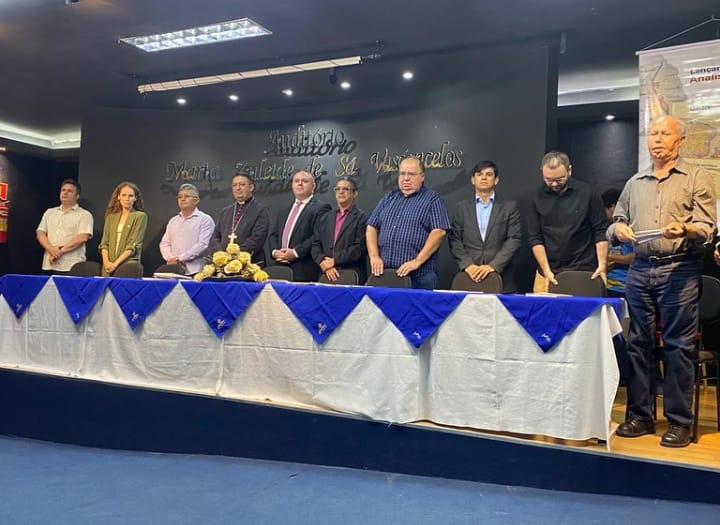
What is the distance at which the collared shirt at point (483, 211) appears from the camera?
4.25 m

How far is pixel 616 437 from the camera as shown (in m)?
2.77

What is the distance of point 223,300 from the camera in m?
3.22

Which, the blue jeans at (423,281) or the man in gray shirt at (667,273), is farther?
the blue jeans at (423,281)

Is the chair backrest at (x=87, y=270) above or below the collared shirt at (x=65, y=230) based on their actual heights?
below

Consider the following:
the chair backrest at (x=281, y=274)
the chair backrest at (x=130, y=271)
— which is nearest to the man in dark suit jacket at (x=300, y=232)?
the chair backrest at (x=281, y=274)

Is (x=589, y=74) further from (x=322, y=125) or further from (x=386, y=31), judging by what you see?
(x=322, y=125)

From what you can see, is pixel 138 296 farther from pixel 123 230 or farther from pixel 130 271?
pixel 123 230

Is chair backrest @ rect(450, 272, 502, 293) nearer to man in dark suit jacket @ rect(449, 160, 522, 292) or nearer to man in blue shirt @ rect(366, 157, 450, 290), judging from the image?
man in dark suit jacket @ rect(449, 160, 522, 292)

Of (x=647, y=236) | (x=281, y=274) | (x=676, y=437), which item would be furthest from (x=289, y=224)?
(x=676, y=437)

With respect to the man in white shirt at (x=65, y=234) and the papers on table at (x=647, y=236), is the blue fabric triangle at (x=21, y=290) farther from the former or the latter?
the papers on table at (x=647, y=236)

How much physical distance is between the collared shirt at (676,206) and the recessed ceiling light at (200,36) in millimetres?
3318

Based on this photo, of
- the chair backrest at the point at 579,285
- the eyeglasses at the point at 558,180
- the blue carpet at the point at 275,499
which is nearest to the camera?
the blue carpet at the point at 275,499

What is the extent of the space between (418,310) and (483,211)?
1.74m

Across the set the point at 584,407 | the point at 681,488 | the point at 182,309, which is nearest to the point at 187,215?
the point at 182,309
